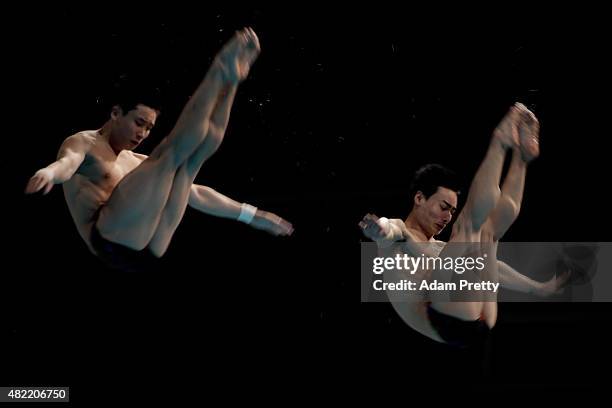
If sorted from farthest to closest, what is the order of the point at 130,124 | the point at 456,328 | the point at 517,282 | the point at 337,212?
the point at 337,212 → the point at 517,282 → the point at 456,328 → the point at 130,124

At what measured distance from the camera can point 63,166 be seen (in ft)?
8.41

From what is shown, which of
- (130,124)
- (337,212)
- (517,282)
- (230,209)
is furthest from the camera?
(337,212)

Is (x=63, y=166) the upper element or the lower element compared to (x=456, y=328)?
upper

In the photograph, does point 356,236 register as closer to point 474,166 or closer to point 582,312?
point 474,166

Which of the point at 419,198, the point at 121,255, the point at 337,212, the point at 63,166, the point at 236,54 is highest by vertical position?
the point at 236,54

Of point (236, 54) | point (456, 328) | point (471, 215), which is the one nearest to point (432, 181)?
point (471, 215)

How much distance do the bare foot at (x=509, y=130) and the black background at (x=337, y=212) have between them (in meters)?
0.98

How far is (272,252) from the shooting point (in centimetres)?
442

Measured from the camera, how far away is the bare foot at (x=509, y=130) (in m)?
3.21

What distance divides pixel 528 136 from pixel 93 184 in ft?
5.45

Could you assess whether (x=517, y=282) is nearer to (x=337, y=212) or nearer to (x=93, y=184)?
(x=337, y=212)

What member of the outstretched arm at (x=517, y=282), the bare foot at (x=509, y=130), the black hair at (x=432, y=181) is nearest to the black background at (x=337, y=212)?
the outstretched arm at (x=517, y=282)

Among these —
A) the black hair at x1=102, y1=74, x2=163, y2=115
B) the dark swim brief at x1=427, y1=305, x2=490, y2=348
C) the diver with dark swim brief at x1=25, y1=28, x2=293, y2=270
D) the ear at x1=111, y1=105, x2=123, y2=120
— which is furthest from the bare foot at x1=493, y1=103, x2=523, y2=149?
the ear at x1=111, y1=105, x2=123, y2=120

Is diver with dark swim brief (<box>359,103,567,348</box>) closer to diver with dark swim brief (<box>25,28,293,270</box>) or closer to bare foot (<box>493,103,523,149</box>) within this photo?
bare foot (<box>493,103,523,149</box>)
